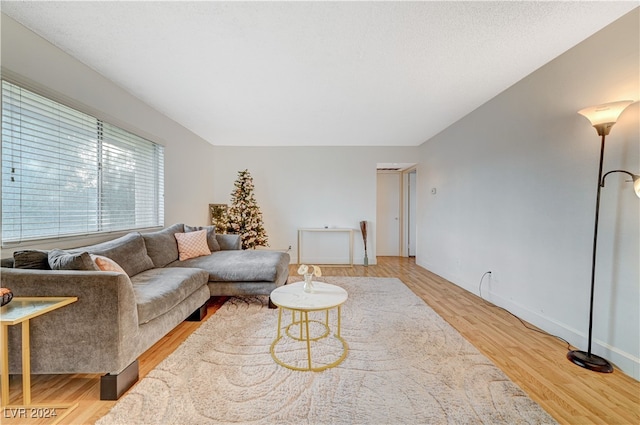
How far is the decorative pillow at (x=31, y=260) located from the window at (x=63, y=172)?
1.13 ft

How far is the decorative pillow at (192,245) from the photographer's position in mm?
2986

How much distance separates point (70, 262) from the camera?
5.00 feet

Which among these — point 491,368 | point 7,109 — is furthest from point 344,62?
point 491,368

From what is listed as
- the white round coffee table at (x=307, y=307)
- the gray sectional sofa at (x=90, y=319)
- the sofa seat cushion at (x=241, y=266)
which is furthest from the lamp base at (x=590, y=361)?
the gray sectional sofa at (x=90, y=319)

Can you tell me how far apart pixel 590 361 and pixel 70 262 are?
3582 millimetres

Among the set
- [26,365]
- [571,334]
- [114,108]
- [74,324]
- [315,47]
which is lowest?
[571,334]

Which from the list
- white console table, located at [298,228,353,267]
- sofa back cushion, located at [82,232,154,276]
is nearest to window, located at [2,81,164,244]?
sofa back cushion, located at [82,232,154,276]

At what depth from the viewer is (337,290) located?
6.64 ft

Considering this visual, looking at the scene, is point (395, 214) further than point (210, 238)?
Yes

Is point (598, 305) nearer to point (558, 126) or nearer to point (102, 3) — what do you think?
point (558, 126)

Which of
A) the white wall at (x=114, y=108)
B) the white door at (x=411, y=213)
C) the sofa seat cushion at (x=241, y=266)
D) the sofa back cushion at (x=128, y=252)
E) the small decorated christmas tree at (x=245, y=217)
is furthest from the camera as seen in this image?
the white door at (x=411, y=213)

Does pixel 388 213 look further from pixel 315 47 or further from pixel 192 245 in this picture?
pixel 315 47

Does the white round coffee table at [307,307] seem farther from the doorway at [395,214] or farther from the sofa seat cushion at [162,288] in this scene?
the doorway at [395,214]

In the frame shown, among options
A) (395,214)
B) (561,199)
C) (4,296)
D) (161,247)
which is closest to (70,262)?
(4,296)
